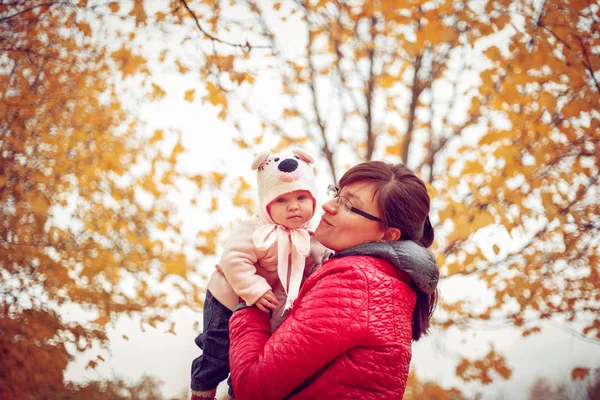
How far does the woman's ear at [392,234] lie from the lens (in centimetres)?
152

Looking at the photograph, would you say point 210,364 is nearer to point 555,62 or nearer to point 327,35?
point 555,62

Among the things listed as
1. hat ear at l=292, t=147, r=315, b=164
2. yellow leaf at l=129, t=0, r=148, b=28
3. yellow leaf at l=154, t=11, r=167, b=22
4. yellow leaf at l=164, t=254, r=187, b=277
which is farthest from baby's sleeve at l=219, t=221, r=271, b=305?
yellow leaf at l=164, t=254, r=187, b=277

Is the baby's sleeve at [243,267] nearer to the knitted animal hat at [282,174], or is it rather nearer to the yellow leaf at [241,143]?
the knitted animal hat at [282,174]

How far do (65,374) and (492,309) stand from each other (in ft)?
10.8

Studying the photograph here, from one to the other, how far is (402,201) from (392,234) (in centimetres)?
14

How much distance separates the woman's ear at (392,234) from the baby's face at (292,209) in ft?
1.14

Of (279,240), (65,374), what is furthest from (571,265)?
(65,374)

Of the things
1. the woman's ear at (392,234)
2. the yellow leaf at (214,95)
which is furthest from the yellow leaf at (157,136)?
the woman's ear at (392,234)

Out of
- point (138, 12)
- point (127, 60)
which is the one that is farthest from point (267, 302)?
point (127, 60)

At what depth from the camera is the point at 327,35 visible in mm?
3693

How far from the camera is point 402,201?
1496mm

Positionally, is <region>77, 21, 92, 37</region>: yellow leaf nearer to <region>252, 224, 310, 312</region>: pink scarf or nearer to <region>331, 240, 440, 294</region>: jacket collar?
<region>252, 224, 310, 312</region>: pink scarf

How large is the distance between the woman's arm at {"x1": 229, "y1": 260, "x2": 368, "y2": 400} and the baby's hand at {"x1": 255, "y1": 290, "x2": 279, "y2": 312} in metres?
0.21

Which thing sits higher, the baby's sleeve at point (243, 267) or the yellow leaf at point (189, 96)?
the yellow leaf at point (189, 96)
